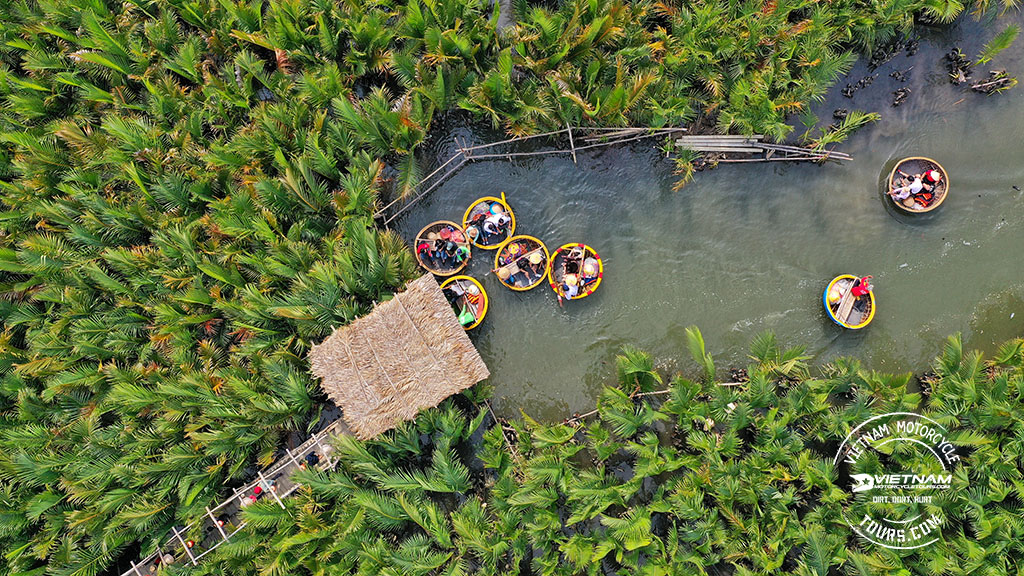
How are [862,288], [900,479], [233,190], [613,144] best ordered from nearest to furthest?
1. [900,479]
2. [233,190]
3. [862,288]
4. [613,144]

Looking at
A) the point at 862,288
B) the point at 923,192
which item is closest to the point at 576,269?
the point at 862,288

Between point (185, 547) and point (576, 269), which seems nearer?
point (185, 547)

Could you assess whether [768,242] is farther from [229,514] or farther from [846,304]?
[229,514]

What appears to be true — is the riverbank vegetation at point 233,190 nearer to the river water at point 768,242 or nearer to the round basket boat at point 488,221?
the river water at point 768,242

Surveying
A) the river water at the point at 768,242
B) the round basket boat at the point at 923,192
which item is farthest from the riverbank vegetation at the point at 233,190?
the round basket boat at the point at 923,192

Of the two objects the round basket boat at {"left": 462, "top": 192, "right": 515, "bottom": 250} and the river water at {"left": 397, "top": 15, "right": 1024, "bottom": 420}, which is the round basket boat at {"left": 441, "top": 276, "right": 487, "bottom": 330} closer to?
the river water at {"left": 397, "top": 15, "right": 1024, "bottom": 420}

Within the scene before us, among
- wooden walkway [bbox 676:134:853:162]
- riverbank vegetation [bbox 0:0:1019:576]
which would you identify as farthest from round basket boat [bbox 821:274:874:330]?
riverbank vegetation [bbox 0:0:1019:576]

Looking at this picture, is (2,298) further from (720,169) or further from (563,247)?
(720,169)
